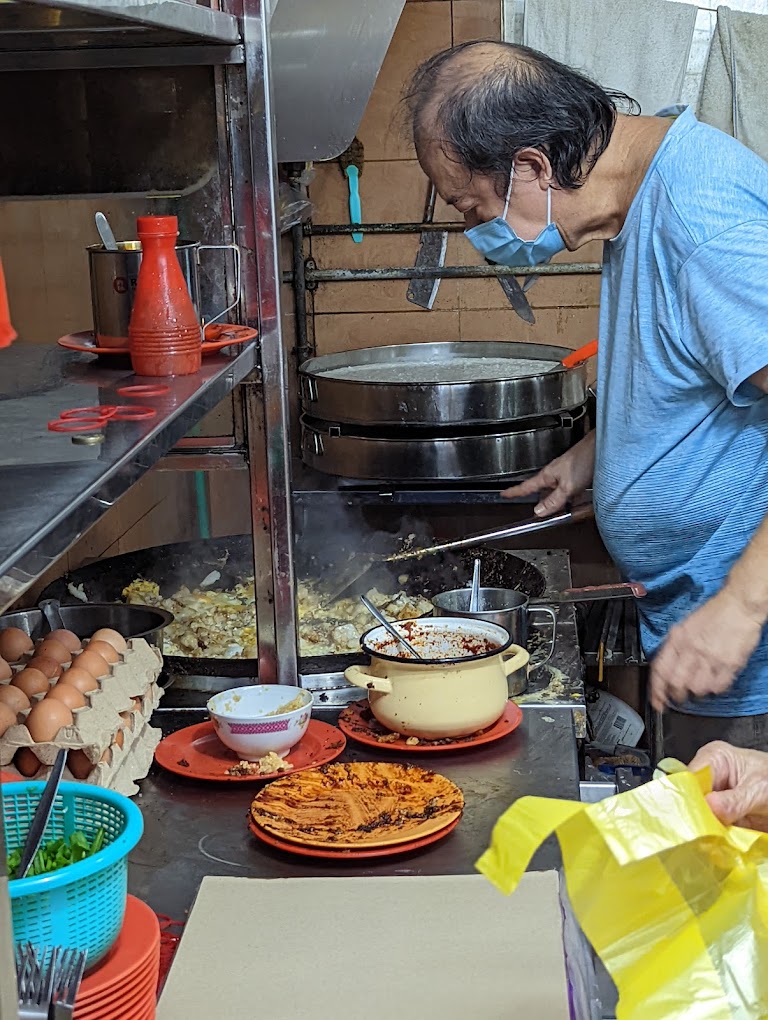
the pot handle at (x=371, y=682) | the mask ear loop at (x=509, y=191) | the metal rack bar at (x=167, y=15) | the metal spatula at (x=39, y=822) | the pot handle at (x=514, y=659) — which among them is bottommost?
the pot handle at (x=514, y=659)

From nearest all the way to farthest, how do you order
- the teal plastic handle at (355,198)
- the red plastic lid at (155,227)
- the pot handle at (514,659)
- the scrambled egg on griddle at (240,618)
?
the red plastic lid at (155,227) → the pot handle at (514,659) → the scrambled egg on griddle at (240,618) → the teal plastic handle at (355,198)

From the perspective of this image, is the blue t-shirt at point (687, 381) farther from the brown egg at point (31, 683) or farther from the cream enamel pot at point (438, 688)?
the brown egg at point (31, 683)

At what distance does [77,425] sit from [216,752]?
31.7 inches

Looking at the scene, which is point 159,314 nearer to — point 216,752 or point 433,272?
point 216,752

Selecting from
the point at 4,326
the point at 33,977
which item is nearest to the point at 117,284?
the point at 4,326

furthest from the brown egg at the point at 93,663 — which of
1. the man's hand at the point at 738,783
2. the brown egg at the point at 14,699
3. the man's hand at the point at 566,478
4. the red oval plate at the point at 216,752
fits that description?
the man's hand at the point at 566,478

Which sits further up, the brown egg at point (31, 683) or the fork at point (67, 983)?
the fork at point (67, 983)

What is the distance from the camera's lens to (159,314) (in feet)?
5.25

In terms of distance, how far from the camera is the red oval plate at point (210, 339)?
5.65ft

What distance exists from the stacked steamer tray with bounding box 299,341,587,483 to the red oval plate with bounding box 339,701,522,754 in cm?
109

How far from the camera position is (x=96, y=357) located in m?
1.84

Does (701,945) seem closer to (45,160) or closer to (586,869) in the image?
(586,869)

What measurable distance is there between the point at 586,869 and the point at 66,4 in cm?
86

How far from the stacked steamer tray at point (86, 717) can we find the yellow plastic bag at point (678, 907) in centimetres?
62
